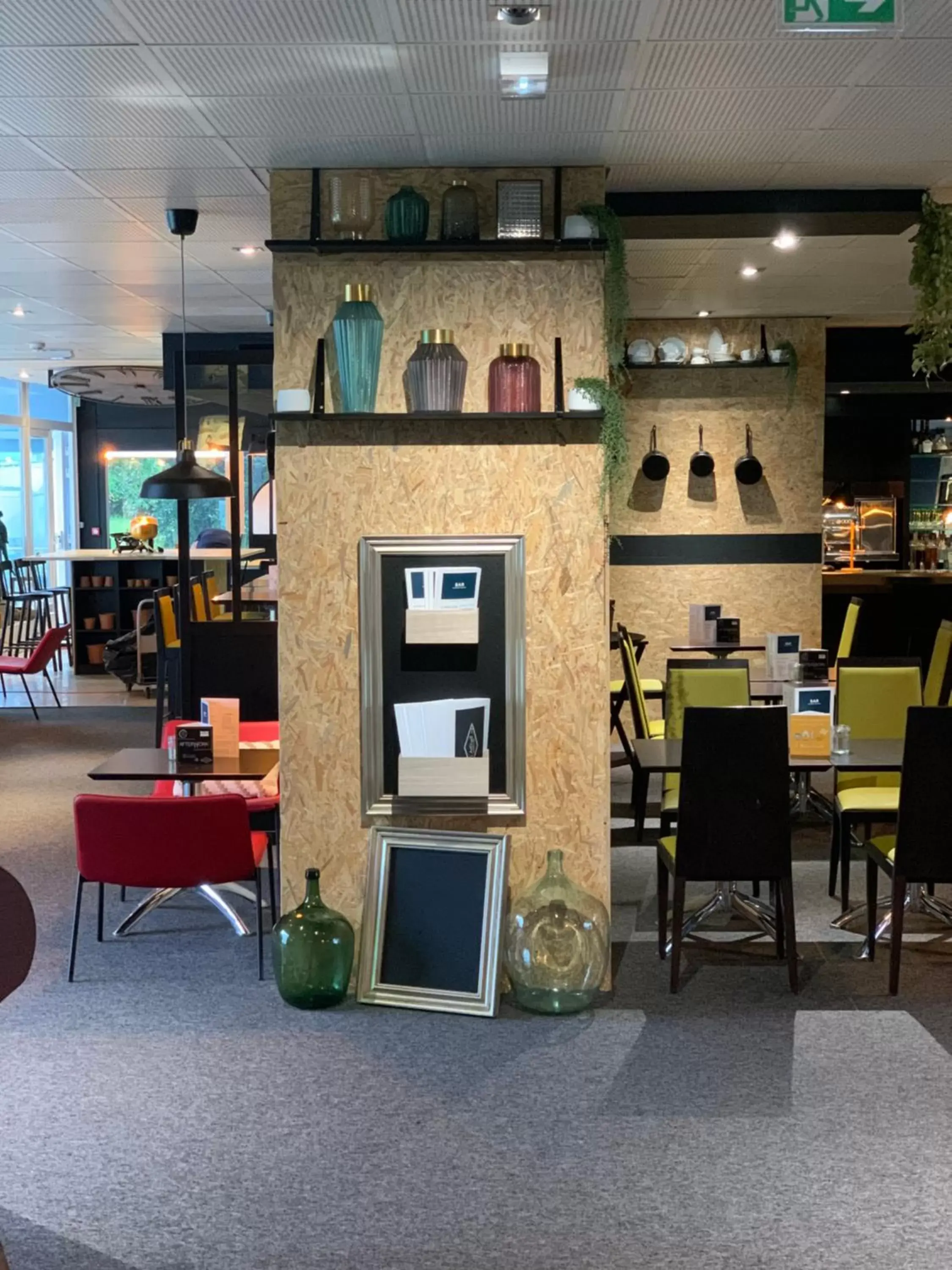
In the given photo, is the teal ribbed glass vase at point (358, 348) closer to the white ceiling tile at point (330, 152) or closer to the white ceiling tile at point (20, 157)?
the white ceiling tile at point (330, 152)

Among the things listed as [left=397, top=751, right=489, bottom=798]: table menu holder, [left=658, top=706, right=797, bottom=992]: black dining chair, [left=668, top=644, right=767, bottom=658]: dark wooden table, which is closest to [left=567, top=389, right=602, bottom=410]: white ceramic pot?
[left=658, top=706, right=797, bottom=992]: black dining chair

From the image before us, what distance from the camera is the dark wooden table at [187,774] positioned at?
5.03 metres

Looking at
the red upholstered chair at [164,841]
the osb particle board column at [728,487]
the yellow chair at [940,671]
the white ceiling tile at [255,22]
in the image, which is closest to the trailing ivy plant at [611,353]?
the white ceiling tile at [255,22]

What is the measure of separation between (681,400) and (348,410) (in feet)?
17.8

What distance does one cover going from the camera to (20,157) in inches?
180

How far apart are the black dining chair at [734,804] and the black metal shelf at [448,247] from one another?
156 cm

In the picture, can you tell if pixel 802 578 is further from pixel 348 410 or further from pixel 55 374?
pixel 55 374

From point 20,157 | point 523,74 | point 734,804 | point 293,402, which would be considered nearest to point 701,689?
point 734,804

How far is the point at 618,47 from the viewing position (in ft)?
11.3

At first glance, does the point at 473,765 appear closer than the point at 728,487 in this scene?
Yes

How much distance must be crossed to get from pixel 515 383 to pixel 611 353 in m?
0.39

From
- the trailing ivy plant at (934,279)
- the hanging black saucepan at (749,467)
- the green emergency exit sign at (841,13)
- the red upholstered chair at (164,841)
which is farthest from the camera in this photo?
the hanging black saucepan at (749,467)

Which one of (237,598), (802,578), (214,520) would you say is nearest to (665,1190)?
(237,598)

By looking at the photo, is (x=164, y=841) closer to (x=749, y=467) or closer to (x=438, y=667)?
(x=438, y=667)
